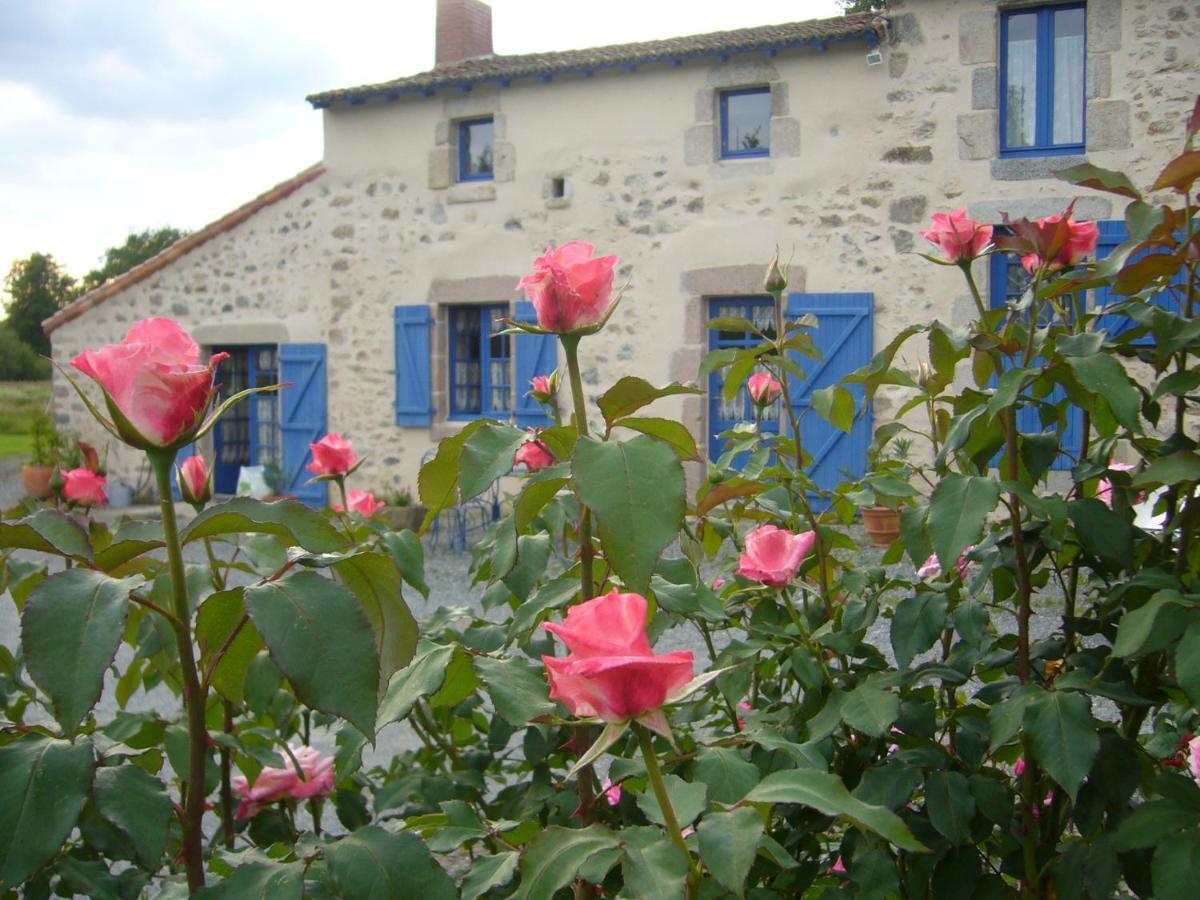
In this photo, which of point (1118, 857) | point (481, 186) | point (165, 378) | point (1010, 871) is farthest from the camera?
point (481, 186)

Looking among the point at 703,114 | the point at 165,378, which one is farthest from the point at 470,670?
the point at 703,114

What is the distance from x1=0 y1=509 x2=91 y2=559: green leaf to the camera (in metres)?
0.85

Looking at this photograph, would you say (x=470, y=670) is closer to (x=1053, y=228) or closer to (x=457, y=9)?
(x=1053, y=228)

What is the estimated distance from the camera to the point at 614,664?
785 mm

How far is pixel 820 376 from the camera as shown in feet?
30.8

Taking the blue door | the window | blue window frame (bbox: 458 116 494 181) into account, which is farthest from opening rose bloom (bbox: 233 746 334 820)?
the blue door

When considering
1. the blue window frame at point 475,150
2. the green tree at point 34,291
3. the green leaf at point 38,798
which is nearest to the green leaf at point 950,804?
the green leaf at point 38,798

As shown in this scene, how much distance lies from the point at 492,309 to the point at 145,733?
9870mm

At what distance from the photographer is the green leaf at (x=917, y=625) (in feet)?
4.21

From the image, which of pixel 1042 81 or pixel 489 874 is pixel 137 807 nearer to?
pixel 489 874

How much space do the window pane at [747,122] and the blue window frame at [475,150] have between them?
2456 mm

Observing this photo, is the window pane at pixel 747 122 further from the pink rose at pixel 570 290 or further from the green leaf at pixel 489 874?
the green leaf at pixel 489 874

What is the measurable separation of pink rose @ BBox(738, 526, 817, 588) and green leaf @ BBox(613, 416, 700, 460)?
0.46 metres

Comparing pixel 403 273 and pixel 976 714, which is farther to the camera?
pixel 403 273
